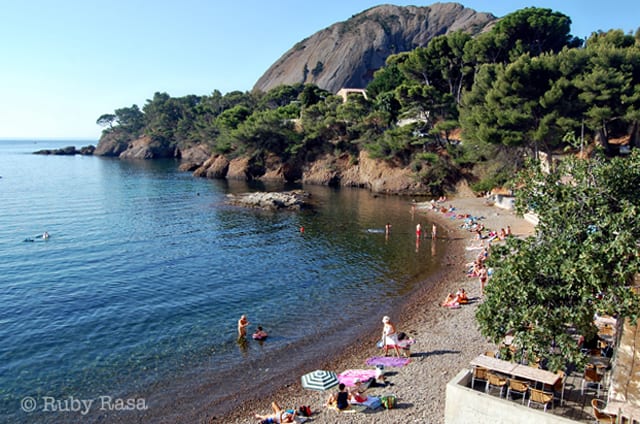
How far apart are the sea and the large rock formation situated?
11322cm

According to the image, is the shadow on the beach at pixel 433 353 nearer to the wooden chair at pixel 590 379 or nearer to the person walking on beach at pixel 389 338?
the person walking on beach at pixel 389 338

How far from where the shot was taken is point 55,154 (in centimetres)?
15988

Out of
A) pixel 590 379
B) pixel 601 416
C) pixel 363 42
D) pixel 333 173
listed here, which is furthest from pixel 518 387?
pixel 363 42

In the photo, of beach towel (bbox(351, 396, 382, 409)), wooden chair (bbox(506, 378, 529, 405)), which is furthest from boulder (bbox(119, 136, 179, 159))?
wooden chair (bbox(506, 378, 529, 405))

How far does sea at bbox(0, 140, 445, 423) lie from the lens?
15.8 meters

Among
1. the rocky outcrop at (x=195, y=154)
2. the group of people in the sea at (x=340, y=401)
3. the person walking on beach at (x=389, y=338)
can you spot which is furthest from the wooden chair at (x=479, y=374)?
the rocky outcrop at (x=195, y=154)

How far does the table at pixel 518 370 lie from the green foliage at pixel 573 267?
1.21ft

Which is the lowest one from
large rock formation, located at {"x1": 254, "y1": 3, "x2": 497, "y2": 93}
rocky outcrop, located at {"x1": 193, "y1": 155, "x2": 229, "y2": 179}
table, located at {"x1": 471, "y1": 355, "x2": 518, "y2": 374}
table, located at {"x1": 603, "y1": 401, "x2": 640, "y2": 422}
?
table, located at {"x1": 471, "y1": 355, "x2": 518, "y2": 374}

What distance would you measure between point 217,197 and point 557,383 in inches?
2013

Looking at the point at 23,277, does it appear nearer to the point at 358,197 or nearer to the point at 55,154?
the point at 358,197

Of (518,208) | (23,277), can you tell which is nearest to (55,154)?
(23,277)

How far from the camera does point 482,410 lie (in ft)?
34.6

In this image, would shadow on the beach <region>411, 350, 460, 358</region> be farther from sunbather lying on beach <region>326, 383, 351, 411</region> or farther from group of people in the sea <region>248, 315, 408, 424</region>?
sunbather lying on beach <region>326, 383, 351, 411</region>

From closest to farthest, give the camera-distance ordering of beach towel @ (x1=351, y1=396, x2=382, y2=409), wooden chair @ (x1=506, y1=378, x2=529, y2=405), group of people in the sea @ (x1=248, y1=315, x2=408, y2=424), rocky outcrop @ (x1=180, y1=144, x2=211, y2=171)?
1. wooden chair @ (x1=506, y1=378, x2=529, y2=405)
2. group of people in the sea @ (x1=248, y1=315, x2=408, y2=424)
3. beach towel @ (x1=351, y1=396, x2=382, y2=409)
4. rocky outcrop @ (x1=180, y1=144, x2=211, y2=171)
